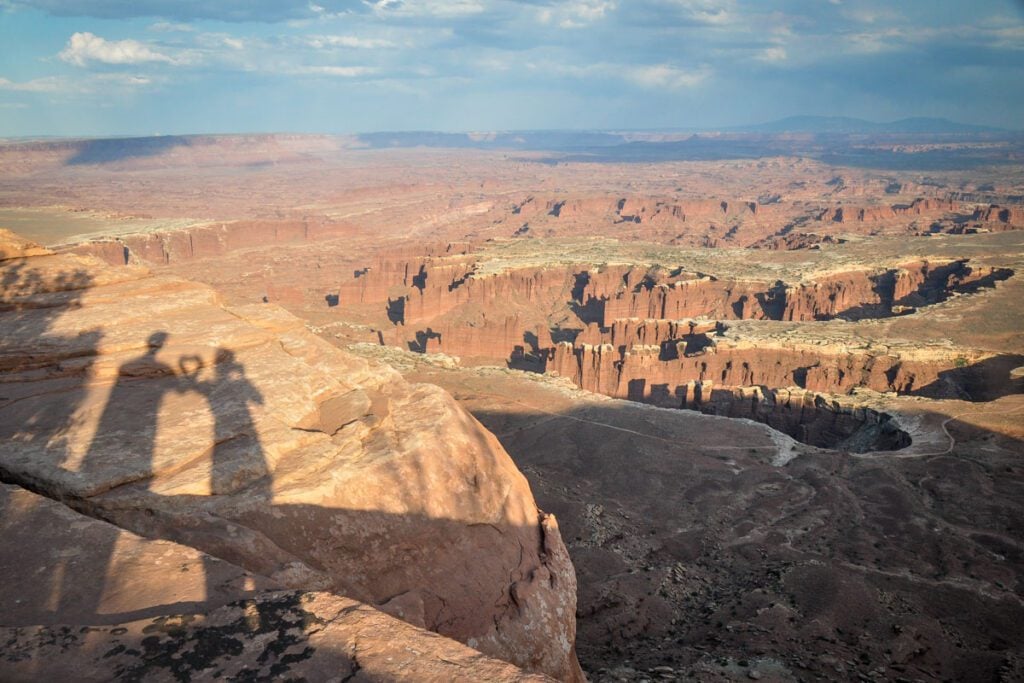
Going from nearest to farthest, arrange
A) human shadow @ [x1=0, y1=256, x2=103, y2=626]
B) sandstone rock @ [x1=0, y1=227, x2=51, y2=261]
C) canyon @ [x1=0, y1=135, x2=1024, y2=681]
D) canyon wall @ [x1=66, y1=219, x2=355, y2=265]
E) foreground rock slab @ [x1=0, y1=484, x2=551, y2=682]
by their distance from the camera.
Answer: foreground rock slab @ [x1=0, y1=484, x2=551, y2=682]
canyon @ [x1=0, y1=135, x2=1024, y2=681]
human shadow @ [x1=0, y1=256, x2=103, y2=626]
sandstone rock @ [x1=0, y1=227, x2=51, y2=261]
canyon wall @ [x1=66, y1=219, x2=355, y2=265]

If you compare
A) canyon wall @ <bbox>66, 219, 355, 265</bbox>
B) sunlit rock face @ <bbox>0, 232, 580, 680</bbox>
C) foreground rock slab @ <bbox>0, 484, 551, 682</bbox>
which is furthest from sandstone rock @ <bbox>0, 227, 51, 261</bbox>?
canyon wall @ <bbox>66, 219, 355, 265</bbox>

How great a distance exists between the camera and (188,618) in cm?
490

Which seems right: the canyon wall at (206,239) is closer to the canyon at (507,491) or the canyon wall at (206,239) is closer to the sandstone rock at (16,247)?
the canyon at (507,491)

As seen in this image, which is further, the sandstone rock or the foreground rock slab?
the sandstone rock

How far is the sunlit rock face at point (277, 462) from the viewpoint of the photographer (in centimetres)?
739

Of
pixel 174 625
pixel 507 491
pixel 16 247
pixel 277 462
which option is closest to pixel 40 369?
pixel 16 247

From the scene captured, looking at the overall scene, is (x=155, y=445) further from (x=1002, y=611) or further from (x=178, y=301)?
(x=1002, y=611)

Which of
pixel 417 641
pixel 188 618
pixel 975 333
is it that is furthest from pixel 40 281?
pixel 975 333

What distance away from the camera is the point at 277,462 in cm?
841

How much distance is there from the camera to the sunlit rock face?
7387 mm

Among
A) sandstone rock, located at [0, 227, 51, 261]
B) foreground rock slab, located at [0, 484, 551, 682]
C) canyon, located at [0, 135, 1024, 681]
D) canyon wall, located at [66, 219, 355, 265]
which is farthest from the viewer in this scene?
canyon wall, located at [66, 219, 355, 265]

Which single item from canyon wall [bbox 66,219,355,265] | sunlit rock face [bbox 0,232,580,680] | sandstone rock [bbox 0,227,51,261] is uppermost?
sandstone rock [bbox 0,227,51,261]

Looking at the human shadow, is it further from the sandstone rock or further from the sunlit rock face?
the sandstone rock

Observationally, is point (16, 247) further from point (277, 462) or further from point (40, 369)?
point (277, 462)
